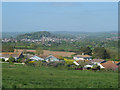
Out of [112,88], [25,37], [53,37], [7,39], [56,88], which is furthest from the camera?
[53,37]

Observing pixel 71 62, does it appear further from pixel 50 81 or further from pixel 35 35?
pixel 35 35

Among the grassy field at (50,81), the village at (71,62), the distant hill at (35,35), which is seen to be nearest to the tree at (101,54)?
the village at (71,62)

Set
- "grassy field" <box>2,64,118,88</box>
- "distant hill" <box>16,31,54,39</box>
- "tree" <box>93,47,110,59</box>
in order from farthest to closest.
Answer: "distant hill" <box>16,31,54,39</box>
"tree" <box>93,47,110,59</box>
"grassy field" <box>2,64,118,88</box>

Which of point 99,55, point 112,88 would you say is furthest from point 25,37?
point 112,88

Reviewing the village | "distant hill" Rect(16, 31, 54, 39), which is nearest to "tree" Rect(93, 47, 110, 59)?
the village

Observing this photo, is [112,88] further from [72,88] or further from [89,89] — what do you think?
[72,88]

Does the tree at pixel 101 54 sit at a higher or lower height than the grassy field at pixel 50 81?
lower

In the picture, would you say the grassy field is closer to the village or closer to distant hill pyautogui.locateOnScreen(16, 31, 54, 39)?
the village

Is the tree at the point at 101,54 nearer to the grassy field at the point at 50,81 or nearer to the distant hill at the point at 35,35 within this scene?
the grassy field at the point at 50,81

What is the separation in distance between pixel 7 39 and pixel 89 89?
51.6 metres

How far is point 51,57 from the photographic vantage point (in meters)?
27.2

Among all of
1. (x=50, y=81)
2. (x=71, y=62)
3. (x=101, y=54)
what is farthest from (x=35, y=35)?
(x=50, y=81)

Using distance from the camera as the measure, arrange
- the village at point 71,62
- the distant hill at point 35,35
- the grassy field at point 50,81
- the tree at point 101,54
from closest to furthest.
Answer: the grassy field at point 50,81, the village at point 71,62, the tree at point 101,54, the distant hill at point 35,35

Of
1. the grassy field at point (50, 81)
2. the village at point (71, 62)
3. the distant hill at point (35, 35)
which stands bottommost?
the village at point (71, 62)
